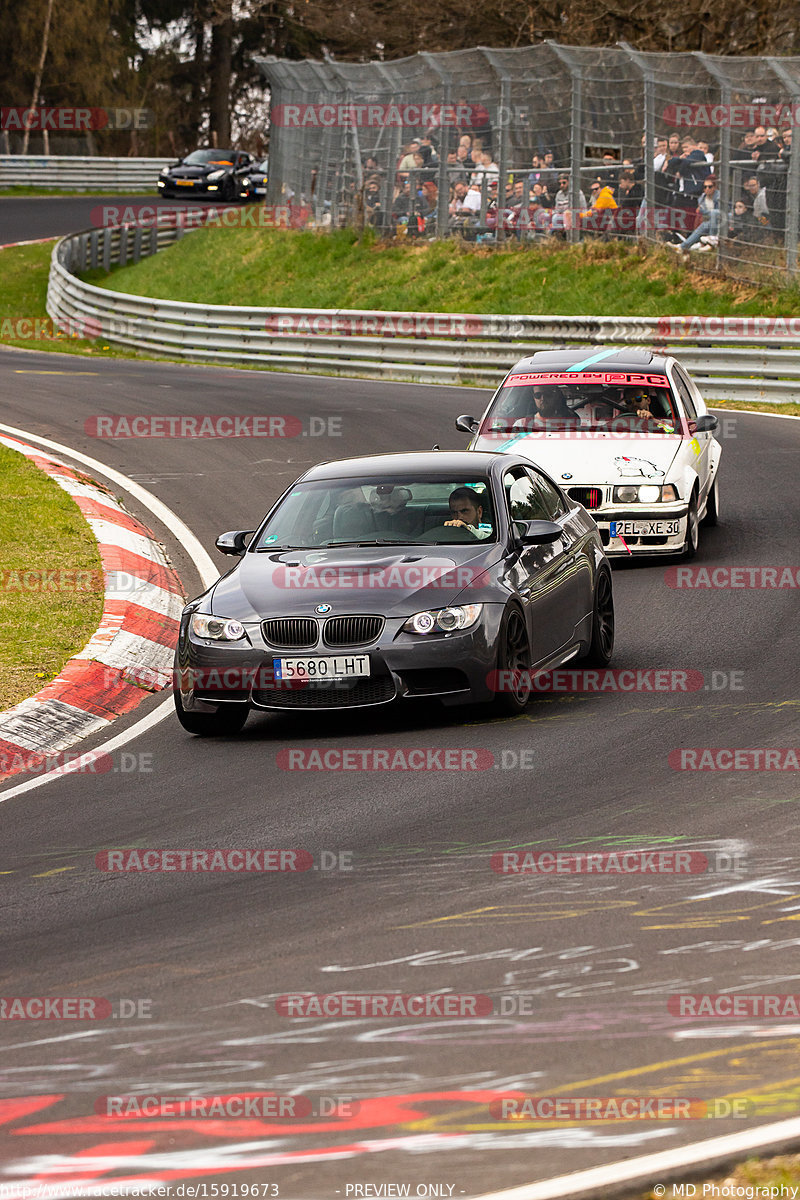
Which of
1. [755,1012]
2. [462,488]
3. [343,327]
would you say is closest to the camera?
[755,1012]

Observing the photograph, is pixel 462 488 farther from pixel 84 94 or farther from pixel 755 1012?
pixel 84 94

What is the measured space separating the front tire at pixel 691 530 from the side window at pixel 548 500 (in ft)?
10.4

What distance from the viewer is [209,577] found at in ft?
46.3

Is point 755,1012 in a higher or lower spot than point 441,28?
lower

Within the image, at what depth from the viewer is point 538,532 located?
10.0 meters

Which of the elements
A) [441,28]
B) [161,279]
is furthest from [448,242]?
[441,28]

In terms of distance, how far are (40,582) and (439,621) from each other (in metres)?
5.14

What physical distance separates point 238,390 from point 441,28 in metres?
23.3

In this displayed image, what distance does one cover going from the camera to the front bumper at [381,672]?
30.0ft

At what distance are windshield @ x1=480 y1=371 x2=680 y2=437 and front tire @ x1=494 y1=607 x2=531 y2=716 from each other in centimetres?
542
